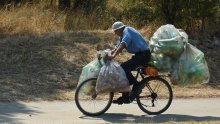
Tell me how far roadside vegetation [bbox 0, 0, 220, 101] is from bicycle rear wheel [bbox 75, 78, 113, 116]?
1.62 meters

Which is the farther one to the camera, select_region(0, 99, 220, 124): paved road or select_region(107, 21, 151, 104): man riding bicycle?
select_region(107, 21, 151, 104): man riding bicycle

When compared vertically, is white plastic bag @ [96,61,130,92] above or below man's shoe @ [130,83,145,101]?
above

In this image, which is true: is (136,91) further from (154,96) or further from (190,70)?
(190,70)

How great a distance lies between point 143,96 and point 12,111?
2451 mm

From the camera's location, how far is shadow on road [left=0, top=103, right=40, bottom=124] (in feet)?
33.5

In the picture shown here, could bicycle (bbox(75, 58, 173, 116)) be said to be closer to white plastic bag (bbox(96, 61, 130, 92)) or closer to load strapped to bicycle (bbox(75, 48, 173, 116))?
load strapped to bicycle (bbox(75, 48, 173, 116))

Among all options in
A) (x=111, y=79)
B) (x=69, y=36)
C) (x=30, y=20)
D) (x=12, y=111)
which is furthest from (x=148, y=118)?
(x=30, y=20)

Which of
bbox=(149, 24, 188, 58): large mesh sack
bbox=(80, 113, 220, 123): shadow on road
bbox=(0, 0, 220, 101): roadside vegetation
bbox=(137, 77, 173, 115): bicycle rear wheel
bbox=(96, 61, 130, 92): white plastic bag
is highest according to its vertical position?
bbox=(149, 24, 188, 58): large mesh sack

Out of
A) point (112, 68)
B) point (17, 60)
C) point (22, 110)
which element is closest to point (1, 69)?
point (17, 60)

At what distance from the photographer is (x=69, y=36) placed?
16.2m

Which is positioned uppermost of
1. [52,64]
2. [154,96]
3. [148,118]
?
[154,96]

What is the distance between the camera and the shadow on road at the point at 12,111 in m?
10.2

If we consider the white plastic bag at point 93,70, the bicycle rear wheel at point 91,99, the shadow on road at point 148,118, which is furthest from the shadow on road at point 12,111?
the white plastic bag at point 93,70

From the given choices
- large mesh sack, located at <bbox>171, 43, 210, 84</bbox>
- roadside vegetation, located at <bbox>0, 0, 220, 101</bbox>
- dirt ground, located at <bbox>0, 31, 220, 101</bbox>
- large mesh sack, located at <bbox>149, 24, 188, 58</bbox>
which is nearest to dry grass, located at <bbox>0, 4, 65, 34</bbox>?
roadside vegetation, located at <bbox>0, 0, 220, 101</bbox>
